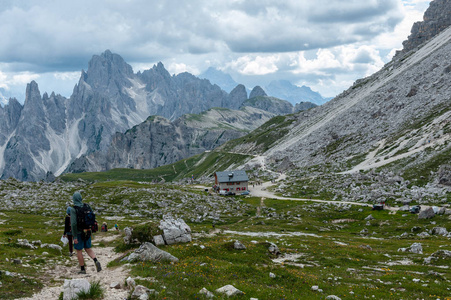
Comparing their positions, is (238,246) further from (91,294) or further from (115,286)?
(91,294)

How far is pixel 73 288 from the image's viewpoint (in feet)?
45.6

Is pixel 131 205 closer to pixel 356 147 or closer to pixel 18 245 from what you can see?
pixel 18 245

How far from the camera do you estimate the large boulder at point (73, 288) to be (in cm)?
1364

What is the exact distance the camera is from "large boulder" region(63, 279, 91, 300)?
13641 mm

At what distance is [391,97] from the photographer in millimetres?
146250

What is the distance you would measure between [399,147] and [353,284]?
92771 mm

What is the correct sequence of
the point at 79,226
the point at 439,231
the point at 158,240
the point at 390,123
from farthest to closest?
the point at 390,123
the point at 439,231
the point at 158,240
the point at 79,226

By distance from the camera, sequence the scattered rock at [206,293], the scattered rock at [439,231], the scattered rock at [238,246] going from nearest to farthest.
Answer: the scattered rock at [206,293] < the scattered rock at [238,246] < the scattered rock at [439,231]

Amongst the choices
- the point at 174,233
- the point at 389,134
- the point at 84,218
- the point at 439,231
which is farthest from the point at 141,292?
the point at 389,134

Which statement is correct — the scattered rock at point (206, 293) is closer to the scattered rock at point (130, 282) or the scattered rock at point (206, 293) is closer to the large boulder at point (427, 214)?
the scattered rock at point (130, 282)

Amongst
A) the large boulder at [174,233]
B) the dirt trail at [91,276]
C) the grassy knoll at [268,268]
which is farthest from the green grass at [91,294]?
the large boulder at [174,233]

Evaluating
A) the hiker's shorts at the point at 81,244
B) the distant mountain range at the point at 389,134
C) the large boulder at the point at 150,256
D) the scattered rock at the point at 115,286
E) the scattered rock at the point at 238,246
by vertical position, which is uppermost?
the distant mountain range at the point at 389,134

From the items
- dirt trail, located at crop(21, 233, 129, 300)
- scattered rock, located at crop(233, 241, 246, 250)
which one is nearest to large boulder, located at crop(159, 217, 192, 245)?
dirt trail, located at crop(21, 233, 129, 300)

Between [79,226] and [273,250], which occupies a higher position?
[79,226]
